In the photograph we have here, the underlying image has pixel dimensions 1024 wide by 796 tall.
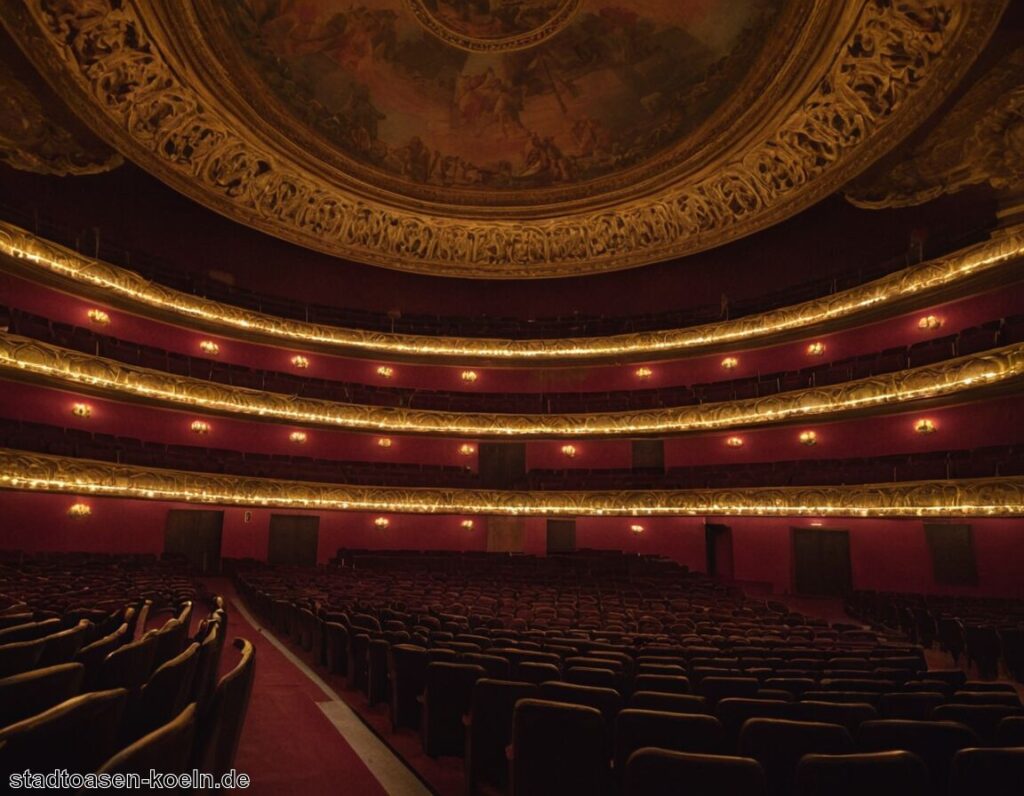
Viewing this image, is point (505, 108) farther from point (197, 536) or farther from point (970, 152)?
point (197, 536)

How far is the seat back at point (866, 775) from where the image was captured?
89.4 inches

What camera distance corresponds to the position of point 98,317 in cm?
1967

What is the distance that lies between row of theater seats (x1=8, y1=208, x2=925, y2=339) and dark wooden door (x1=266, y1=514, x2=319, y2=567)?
7891 millimetres

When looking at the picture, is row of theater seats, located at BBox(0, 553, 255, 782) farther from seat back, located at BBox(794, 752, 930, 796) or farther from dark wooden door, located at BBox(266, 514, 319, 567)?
dark wooden door, located at BBox(266, 514, 319, 567)

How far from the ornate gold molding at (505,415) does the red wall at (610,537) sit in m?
3.36

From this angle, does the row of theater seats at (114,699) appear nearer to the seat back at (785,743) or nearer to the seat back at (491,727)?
the seat back at (491,727)

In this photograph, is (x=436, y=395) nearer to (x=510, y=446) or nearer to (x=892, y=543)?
(x=510, y=446)

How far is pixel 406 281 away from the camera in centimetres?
2792

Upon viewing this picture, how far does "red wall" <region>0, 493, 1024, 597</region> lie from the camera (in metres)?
16.2

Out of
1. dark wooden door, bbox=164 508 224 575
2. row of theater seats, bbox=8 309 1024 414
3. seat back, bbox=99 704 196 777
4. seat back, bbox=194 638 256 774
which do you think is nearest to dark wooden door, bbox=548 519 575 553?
row of theater seats, bbox=8 309 1024 414

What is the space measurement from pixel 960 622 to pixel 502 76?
19814mm

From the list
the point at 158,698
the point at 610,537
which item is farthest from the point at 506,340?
the point at 158,698

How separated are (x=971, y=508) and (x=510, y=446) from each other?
51.0 ft

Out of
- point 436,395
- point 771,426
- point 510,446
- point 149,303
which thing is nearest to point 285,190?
point 149,303
